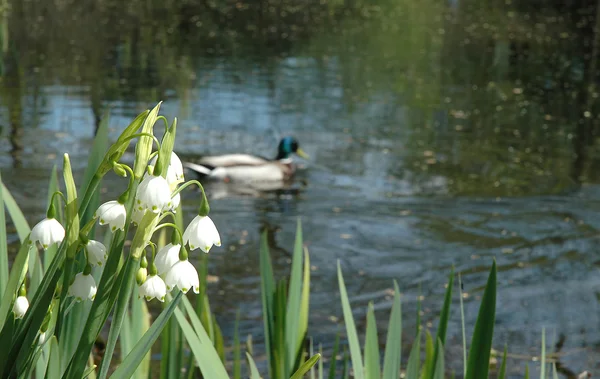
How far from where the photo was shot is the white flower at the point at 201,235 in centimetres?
130

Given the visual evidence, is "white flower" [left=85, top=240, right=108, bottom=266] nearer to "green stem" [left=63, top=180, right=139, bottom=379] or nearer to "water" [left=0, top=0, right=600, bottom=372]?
"green stem" [left=63, top=180, right=139, bottom=379]

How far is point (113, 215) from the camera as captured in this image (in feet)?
4.00

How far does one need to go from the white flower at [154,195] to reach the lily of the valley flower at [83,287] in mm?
179

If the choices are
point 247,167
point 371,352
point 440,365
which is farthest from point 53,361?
point 247,167

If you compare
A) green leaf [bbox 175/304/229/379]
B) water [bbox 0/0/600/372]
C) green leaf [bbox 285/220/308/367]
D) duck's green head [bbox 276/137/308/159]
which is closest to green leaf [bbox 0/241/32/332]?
green leaf [bbox 175/304/229/379]

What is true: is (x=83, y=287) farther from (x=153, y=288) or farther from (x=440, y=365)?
(x=440, y=365)

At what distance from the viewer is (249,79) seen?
568 inches

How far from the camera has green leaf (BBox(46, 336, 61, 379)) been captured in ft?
4.36

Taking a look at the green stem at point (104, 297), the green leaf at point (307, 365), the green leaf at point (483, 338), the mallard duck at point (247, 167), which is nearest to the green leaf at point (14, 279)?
the green stem at point (104, 297)

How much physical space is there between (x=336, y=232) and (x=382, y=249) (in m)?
0.56

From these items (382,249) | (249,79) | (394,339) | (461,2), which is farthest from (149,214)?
(461,2)

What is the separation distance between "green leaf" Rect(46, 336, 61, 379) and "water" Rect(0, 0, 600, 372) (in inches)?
62.1

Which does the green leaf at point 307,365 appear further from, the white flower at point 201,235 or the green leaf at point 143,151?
the green leaf at point 143,151

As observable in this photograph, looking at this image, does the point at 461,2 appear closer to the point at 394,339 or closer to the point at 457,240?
the point at 457,240
